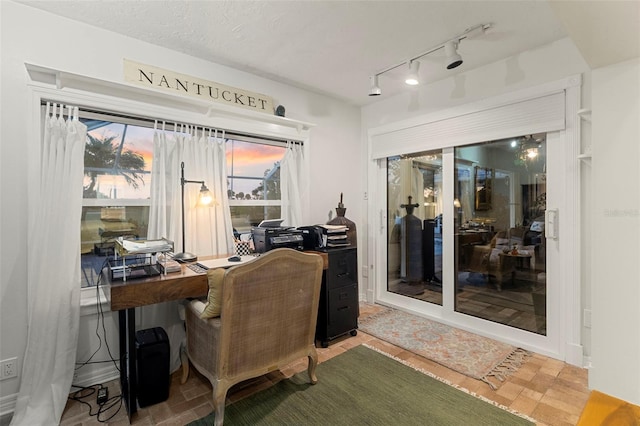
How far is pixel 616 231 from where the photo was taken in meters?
1.52

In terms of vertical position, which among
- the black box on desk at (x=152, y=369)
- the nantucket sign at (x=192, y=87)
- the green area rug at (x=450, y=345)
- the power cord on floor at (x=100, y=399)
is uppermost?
the nantucket sign at (x=192, y=87)

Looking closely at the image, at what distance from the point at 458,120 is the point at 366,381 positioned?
252 cm

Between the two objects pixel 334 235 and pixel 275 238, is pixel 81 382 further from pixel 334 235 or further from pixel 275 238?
pixel 334 235

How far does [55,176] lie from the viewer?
6.67 ft

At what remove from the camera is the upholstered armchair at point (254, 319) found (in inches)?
68.2

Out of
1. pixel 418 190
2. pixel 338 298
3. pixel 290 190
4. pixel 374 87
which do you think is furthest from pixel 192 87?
pixel 418 190

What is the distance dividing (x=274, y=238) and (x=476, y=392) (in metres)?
1.82

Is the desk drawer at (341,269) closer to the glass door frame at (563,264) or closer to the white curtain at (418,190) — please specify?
the white curtain at (418,190)

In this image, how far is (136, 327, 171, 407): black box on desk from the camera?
1973 mm

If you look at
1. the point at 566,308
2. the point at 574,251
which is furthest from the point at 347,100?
the point at 566,308

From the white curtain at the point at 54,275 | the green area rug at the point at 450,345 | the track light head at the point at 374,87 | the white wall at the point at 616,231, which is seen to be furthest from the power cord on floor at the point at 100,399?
the track light head at the point at 374,87

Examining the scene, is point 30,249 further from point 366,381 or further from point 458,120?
point 458,120

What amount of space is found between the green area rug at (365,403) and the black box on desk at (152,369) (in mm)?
398

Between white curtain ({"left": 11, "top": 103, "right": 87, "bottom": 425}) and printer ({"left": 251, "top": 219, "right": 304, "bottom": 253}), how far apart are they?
1267mm
